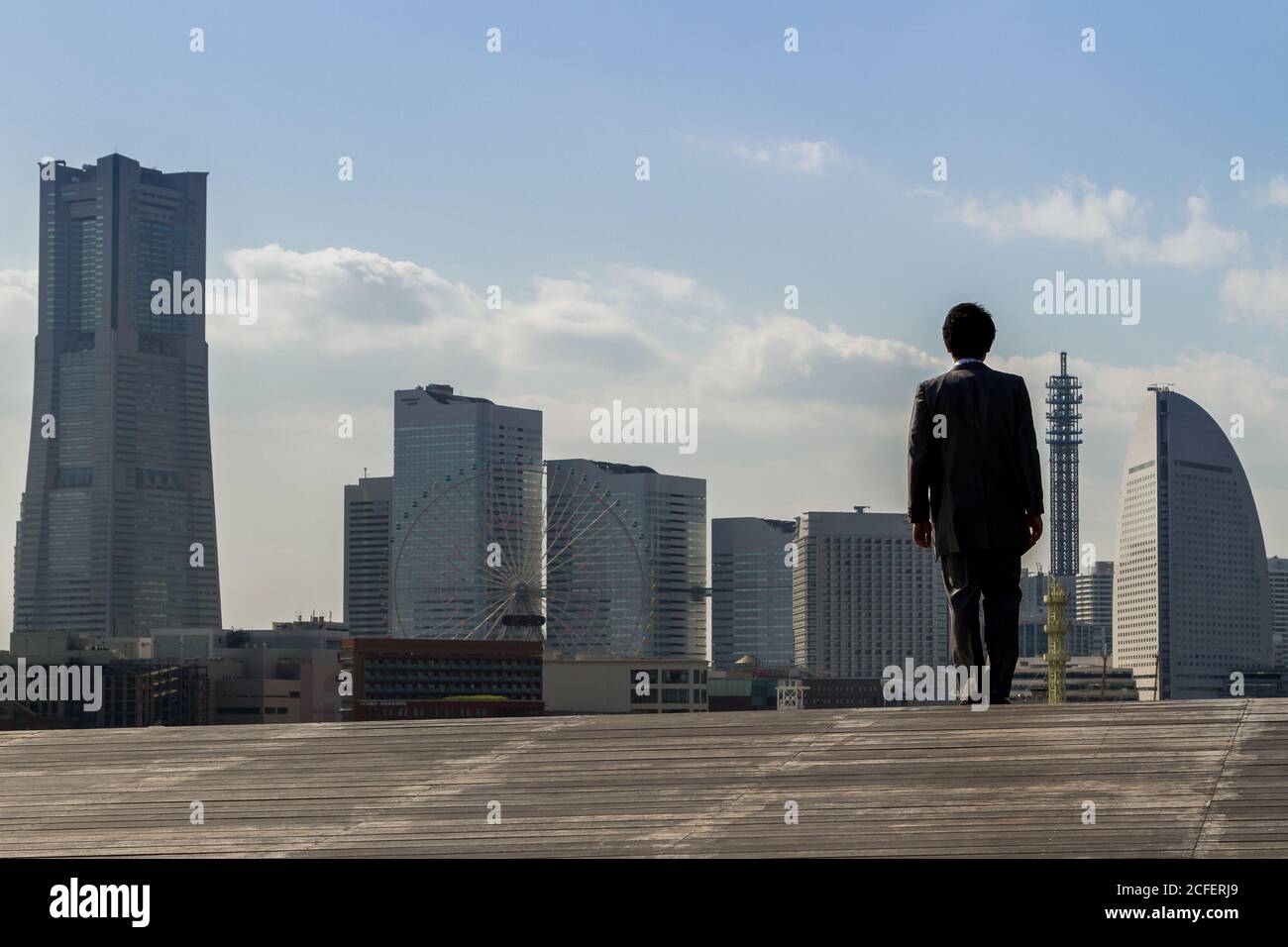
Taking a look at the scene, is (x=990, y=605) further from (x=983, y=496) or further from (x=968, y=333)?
(x=968, y=333)

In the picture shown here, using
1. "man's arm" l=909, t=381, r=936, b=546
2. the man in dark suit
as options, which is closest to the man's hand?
the man in dark suit

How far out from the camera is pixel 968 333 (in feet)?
42.3

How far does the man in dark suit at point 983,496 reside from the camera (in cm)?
1240

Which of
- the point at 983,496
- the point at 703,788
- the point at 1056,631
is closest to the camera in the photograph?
the point at 703,788

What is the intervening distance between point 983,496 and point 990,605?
700 millimetres

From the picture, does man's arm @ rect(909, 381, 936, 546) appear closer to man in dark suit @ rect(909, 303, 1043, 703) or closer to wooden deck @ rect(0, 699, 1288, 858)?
man in dark suit @ rect(909, 303, 1043, 703)

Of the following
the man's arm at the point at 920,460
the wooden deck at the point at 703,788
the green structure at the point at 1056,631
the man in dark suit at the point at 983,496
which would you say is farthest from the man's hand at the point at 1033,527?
the green structure at the point at 1056,631

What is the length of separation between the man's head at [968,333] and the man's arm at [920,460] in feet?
1.48

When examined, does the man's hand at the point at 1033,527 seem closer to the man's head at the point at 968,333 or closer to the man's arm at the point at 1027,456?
the man's arm at the point at 1027,456

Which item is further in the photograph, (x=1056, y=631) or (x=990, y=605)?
(x=1056, y=631)

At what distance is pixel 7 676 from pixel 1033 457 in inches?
7872

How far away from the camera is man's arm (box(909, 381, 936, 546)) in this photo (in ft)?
41.3

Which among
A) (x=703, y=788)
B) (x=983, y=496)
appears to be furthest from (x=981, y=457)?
(x=703, y=788)
